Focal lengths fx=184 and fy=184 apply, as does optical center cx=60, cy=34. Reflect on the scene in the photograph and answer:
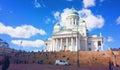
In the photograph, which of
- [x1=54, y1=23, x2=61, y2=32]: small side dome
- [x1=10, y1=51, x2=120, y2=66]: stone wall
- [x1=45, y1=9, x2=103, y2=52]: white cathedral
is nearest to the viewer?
[x1=10, y1=51, x2=120, y2=66]: stone wall

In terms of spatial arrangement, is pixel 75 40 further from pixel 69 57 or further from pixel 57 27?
pixel 69 57

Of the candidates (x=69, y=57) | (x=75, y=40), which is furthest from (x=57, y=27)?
(x=69, y=57)

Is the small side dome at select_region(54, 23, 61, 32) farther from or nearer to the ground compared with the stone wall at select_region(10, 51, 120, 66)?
farther from the ground

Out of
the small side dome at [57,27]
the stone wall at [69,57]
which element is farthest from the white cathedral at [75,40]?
the stone wall at [69,57]

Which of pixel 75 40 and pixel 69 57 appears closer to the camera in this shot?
pixel 69 57

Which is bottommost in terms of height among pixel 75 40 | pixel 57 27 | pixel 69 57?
pixel 69 57

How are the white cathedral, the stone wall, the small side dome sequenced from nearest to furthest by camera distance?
the stone wall, the white cathedral, the small side dome

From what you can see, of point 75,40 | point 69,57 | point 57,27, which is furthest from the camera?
point 57,27

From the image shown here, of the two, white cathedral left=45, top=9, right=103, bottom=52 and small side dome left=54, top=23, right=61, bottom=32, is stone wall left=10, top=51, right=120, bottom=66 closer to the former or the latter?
white cathedral left=45, top=9, right=103, bottom=52

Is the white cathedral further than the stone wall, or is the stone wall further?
the white cathedral

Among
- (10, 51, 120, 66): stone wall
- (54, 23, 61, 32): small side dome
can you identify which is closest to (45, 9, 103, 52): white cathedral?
(54, 23, 61, 32): small side dome

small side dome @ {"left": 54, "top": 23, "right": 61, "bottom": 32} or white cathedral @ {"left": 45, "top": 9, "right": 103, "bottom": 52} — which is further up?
small side dome @ {"left": 54, "top": 23, "right": 61, "bottom": 32}

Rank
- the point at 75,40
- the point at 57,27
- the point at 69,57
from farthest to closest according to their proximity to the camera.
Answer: the point at 57,27 < the point at 75,40 < the point at 69,57

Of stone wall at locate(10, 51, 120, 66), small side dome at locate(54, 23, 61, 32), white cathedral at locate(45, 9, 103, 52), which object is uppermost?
small side dome at locate(54, 23, 61, 32)
